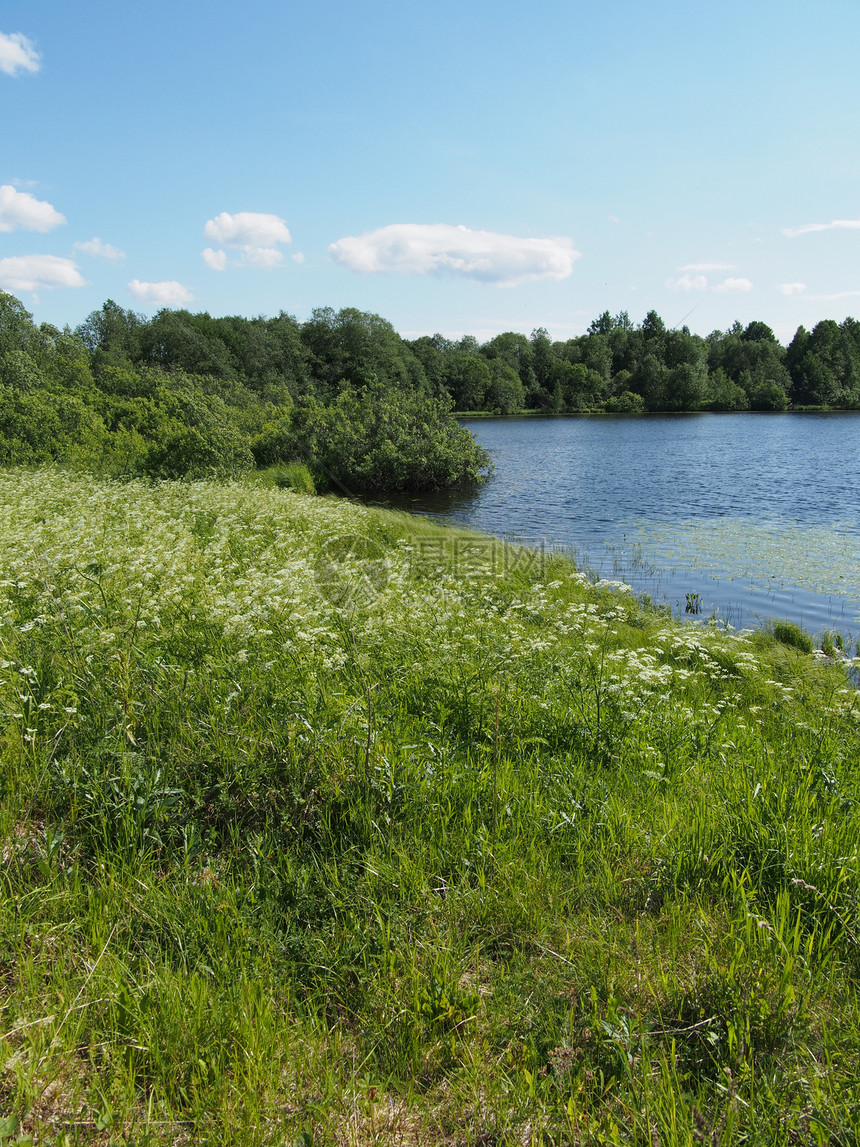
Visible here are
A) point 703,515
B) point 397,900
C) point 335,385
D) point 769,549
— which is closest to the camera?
point 397,900

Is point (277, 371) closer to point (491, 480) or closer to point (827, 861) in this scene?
point (491, 480)

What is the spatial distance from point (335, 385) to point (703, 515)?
6545 centimetres

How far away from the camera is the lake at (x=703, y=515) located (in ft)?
43.7

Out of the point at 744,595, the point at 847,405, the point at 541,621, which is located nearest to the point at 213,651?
the point at 541,621

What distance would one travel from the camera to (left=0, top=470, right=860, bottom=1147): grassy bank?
78.0 inches

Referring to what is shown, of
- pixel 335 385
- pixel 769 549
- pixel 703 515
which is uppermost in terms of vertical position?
pixel 335 385

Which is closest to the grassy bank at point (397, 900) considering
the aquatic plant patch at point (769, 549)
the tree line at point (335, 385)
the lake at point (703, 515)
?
the lake at point (703, 515)

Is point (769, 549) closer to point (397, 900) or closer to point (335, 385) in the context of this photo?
point (397, 900)

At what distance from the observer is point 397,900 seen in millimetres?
2760

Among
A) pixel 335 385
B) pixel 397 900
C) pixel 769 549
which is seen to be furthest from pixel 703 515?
pixel 335 385

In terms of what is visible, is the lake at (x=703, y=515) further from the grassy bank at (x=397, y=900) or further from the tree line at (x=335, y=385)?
the grassy bank at (x=397, y=900)

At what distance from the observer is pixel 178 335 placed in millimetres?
77062

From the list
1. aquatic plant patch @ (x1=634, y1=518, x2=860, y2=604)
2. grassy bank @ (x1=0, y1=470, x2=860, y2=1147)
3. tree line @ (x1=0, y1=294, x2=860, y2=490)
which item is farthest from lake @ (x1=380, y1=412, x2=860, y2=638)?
grassy bank @ (x1=0, y1=470, x2=860, y2=1147)

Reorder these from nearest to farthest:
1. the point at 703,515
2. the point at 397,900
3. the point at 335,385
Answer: the point at 397,900
the point at 703,515
the point at 335,385
